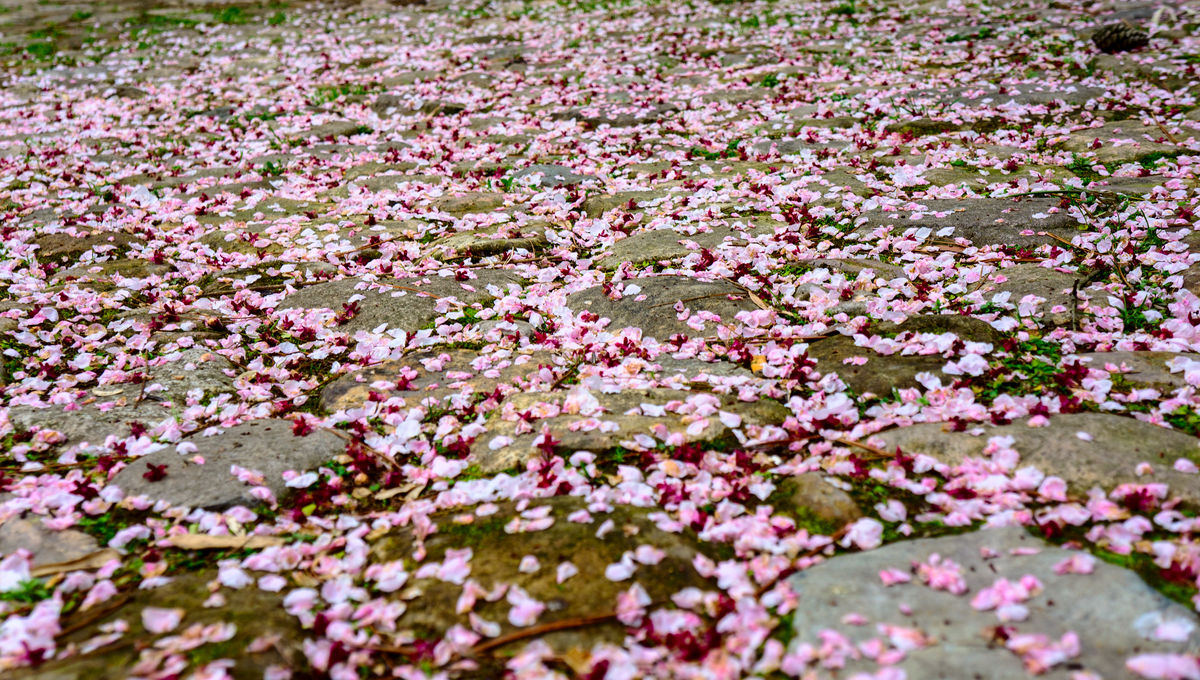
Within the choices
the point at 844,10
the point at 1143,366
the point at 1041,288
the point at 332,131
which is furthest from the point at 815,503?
the point at 844,10

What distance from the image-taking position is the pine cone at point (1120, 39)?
10.6 metres

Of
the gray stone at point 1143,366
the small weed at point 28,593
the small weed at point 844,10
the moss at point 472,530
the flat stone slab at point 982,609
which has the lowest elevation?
the moss at point 472,530

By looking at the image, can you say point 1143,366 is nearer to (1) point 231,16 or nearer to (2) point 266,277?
(2) point 266,277

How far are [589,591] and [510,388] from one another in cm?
171

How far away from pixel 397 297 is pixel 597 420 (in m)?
2.37

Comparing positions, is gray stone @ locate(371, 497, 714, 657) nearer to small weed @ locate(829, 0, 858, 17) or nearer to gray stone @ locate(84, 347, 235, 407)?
gray stone @ locate(84, 347, 235, 407)

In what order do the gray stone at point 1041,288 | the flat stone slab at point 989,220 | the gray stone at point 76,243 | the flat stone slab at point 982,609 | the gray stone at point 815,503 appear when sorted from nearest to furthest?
the flat stone slab at point 982,609
the gray stone at point 815,503
the gray stone at point 1041,288
the flat stone slab at point 989,220
the gray stone at point 76,243

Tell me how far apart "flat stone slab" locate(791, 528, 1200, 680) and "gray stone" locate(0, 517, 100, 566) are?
10.1 feet

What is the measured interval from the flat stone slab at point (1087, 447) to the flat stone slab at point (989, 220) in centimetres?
250

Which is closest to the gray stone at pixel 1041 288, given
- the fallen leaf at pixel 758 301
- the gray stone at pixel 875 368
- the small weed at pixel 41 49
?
the gray stone at pixel 875 368

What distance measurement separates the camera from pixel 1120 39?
10641 millimetres

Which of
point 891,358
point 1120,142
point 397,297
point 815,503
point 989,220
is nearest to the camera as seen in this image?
point 815,503

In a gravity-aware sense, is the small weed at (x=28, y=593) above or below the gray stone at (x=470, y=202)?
below

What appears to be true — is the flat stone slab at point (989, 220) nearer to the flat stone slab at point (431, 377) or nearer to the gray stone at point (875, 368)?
the gray stone at point (875, 368)
